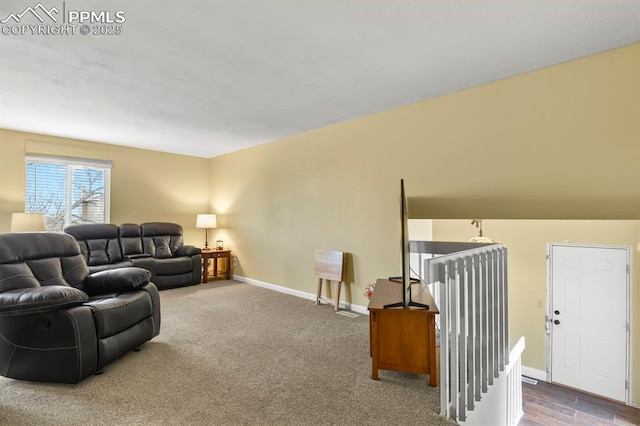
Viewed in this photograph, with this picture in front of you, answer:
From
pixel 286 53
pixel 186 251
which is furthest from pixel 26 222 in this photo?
pixel 286 53

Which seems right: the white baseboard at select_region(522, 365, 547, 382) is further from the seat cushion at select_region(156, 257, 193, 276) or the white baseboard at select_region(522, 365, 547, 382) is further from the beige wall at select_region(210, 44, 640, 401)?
the seat cushion at select_region(156, 257, 193, 276)

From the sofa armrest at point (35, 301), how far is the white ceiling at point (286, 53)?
1743mm

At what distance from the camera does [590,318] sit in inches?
176

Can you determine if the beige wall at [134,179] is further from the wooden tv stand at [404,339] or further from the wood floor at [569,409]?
the wood floor at [569,409]

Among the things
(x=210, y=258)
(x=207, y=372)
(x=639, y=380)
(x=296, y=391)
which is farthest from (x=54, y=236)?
(x=639, y=380)

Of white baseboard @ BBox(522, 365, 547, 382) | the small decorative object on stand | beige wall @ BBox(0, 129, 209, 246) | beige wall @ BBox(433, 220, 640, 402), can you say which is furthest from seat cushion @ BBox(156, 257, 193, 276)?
white baseboard @ BBox(522, 365, 547, 382)

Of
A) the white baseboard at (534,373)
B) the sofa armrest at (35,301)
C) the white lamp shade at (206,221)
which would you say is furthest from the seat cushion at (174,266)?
the white baseboard at (534,373)

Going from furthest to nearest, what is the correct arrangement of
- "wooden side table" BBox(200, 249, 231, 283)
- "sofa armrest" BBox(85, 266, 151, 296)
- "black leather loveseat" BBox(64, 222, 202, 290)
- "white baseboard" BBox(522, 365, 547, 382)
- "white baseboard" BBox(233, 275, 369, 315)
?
"wooden side table" BBox(200, 249, 231, 283)
"white baseboard" BBox(522, 365, 547, 382)
"black leather loveseat" BBox(64, 222, 202, 290)
"white baseboard" BBox(233, 275, 369, 315)
"sofa armrest" BBox(85, 266, 151, 296)

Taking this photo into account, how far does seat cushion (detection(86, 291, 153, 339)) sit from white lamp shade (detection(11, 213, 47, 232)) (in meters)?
2.40

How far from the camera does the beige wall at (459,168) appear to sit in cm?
232

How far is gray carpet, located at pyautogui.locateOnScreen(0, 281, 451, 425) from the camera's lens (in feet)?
5.84

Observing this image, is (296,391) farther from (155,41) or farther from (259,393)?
(155,41)

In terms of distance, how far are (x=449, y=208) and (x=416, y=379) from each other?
167cm

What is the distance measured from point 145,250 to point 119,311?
3221mm
